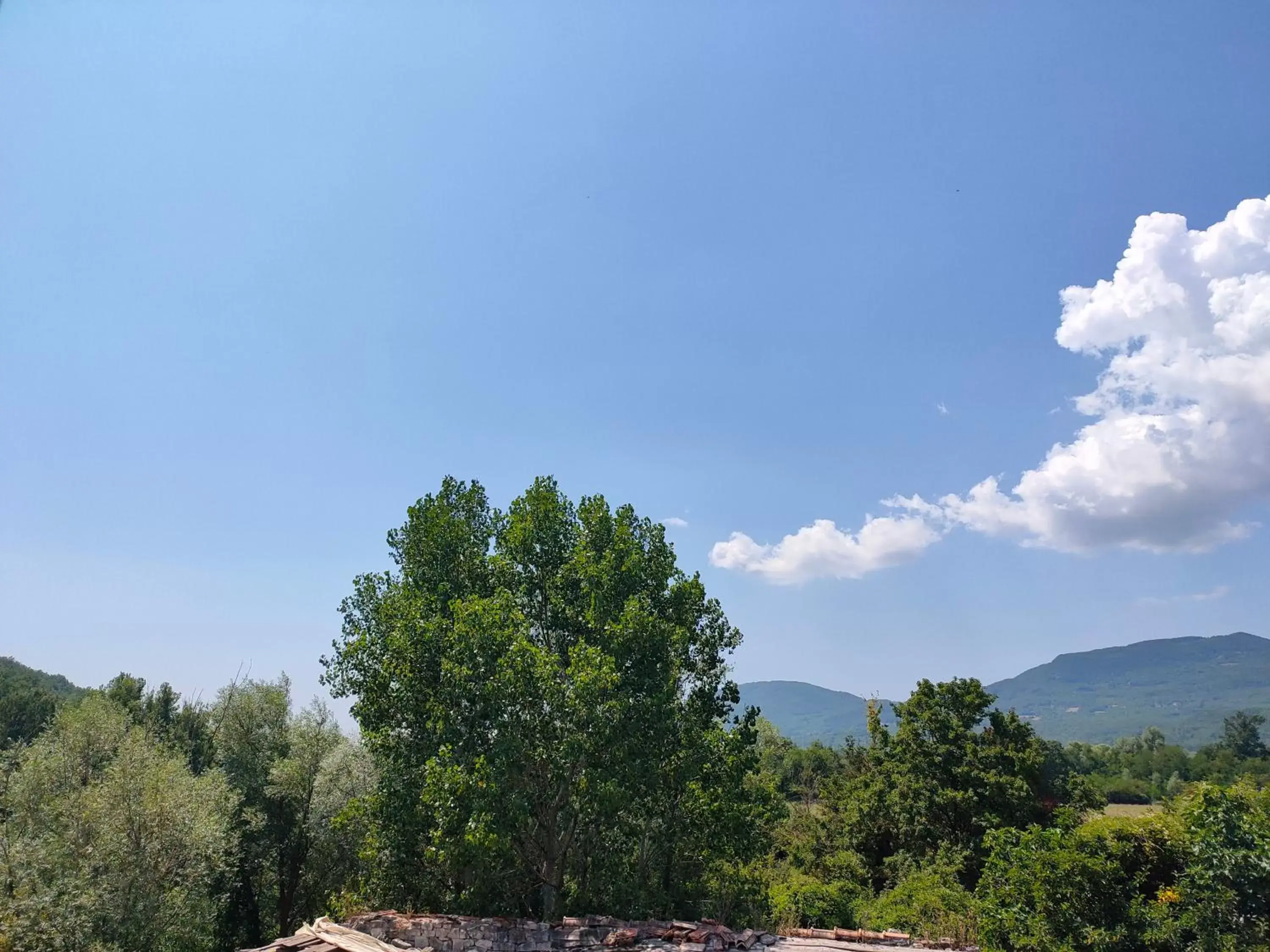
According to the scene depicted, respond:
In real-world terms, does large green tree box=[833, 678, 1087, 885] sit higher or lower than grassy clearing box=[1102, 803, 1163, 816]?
higher

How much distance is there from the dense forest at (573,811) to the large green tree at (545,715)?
0.06 m

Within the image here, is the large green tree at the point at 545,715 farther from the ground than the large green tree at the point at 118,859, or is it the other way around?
the large green tree at the point at 545,715

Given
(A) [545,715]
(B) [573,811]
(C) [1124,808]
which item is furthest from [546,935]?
(C) [1124,808]

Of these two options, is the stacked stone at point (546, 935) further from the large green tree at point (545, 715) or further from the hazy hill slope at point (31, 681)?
the hazy hill slope at point (31, 681)

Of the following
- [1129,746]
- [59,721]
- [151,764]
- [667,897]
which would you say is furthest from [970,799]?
[1129,746]

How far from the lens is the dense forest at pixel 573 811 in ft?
39.2

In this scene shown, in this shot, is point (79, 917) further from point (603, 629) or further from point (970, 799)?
point (970, 799)

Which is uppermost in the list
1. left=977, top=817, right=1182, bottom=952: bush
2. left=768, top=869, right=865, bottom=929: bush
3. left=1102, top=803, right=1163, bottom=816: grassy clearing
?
left=977, top=817, right=1182, bottom=952: bush

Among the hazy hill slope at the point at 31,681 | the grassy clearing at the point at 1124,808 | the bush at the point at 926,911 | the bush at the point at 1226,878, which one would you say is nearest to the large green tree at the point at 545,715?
the bush at the point at 926,911

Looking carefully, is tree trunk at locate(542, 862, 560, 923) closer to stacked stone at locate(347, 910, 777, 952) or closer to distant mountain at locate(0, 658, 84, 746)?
stacked stone at locate(347, 910, 777, 952)

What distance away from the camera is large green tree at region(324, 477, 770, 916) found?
535 inches

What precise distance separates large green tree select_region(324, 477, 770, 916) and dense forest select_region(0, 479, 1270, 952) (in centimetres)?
6

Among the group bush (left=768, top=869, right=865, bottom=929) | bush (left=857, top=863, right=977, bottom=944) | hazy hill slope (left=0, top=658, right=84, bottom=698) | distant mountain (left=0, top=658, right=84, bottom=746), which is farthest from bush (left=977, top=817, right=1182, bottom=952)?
hazy hill slope (left=0, top=658, right=84, bottom=698)

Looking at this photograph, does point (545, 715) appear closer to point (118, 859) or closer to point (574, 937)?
point (574, 937)
